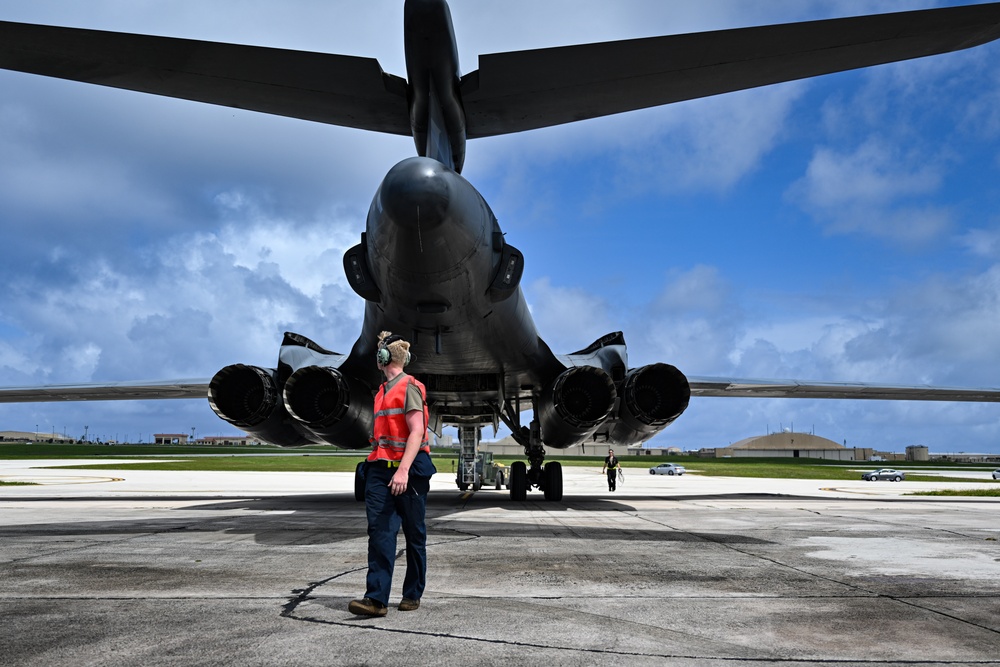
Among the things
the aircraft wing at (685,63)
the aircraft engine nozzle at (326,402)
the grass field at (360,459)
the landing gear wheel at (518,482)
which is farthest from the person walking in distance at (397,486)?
the grass field at (360,459)

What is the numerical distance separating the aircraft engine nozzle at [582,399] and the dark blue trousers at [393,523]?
6.80 meters

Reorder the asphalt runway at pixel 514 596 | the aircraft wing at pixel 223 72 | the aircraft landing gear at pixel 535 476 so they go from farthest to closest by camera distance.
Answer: the aircraft landing gear at pixel 535 476, the aircraft wing at pixel 223 72, the asphalt runway at pixel 514 596

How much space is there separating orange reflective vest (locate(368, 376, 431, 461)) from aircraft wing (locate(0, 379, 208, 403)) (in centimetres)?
1251

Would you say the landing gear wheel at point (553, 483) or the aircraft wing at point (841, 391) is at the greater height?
the aircraft wing at point (841, 391)

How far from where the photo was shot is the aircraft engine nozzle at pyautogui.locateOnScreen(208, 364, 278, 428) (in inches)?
427

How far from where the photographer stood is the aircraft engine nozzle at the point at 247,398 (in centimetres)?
Result: 1086

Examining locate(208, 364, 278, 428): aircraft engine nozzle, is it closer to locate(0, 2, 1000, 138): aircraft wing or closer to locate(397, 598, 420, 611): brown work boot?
locate(0, 2, 1000, 138): aircraft wing

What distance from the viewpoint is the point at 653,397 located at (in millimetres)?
11469

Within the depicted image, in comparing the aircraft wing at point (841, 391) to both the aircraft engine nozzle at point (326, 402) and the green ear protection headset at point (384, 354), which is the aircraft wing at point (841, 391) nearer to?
the aircraft engine nozzle at point (326, 402)

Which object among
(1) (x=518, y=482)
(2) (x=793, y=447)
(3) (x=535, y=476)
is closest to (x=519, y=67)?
(1) (x=518, y=482)

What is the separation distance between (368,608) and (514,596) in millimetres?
1011

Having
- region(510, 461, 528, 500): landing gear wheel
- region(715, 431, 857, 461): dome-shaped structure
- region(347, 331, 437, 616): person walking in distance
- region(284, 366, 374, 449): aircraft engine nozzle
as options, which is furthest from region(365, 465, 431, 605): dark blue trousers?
region(715, 431, 857, 461): dome-shaped structure

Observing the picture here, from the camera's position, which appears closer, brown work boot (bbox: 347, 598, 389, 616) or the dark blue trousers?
brown work boot (bbox: 347, 598, 389, 616)

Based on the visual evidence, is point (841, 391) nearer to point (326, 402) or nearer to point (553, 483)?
point (553, 483)
